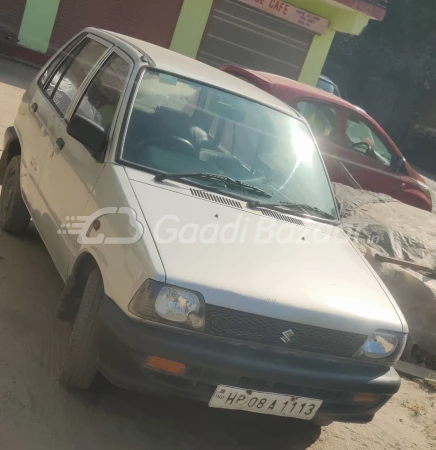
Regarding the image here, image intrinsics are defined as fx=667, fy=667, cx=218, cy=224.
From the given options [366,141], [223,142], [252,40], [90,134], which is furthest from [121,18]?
[90,134]

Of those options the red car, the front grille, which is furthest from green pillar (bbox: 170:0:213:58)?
the front grille

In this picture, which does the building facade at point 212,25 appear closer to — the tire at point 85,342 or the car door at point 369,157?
the car door at point 369,157

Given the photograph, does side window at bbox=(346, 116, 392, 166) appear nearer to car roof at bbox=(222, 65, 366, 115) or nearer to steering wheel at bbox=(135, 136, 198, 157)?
car roof at bbox=(222, 65, 366, 115)

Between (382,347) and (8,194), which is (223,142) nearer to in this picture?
(382,347)

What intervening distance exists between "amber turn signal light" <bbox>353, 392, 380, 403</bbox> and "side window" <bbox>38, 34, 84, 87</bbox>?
132 inches

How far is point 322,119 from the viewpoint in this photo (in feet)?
26.2

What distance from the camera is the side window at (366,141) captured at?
320 inches

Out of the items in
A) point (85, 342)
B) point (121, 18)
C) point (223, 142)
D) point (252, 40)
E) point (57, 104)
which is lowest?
point (85, 342)

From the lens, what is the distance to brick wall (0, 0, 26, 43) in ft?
47.3

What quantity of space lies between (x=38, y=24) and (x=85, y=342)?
12994mm

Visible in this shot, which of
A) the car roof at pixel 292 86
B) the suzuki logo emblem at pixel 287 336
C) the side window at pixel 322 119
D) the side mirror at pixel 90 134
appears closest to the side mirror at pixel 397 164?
the car roof at pixel 292 86

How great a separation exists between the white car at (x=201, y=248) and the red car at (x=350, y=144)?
3129 mm

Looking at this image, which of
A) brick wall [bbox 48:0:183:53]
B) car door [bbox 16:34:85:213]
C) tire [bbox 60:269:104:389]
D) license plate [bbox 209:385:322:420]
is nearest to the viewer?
license plate [bbox 209:385:322:420]

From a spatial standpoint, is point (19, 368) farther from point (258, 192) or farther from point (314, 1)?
point (314, 1)
